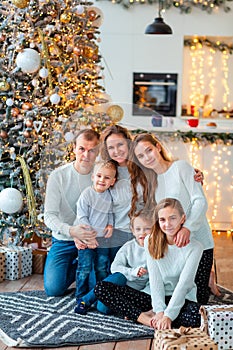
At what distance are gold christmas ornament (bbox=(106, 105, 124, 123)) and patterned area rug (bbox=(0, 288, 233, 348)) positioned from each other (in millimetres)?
1051

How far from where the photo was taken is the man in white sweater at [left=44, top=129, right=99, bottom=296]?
3924 mm

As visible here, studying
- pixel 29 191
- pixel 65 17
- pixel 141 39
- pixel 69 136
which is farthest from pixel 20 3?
pixel 141 39

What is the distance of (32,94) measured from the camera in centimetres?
466

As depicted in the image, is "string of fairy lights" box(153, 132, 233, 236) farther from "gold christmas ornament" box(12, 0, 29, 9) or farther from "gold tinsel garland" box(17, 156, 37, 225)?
"gold christmas ornament" box(12, 0, 29, 9)

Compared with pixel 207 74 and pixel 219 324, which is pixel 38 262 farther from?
pixel 207 74

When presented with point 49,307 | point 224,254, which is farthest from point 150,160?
point 224,254

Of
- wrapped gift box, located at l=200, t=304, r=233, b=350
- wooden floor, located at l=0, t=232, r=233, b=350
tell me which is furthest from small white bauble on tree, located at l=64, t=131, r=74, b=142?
wrapped gift box, located at l=200, t=304, r=233, b=350

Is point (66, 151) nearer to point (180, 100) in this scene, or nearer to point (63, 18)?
point (63, 18)

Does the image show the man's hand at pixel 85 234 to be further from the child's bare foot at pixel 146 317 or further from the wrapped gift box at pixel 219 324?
the wrapped gift box at pixel 219 324

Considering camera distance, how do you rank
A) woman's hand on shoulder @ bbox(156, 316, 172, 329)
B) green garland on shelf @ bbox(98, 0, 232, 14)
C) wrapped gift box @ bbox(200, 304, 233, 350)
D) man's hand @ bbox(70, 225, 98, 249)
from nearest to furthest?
wrapped gift box @ bbox(200, 304, 233, 350) → woman's hand on shoulder @ bbox(156, 316, 172, 329) → man's hand @ bbox(70, 225, 98, 249) → green garland on shelf @ bbox(98, 0, 232, 14)

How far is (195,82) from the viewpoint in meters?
8.64

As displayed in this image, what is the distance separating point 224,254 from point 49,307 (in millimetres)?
1809

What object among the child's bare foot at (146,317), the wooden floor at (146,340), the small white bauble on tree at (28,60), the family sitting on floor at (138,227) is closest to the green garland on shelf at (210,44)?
the wooden floor at (146,340)

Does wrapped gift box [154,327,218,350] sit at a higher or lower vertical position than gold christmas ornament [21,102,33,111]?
lower
